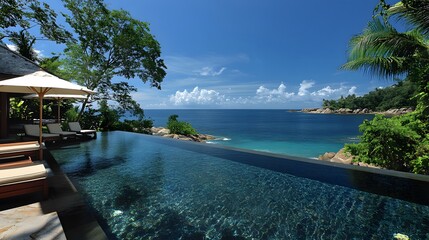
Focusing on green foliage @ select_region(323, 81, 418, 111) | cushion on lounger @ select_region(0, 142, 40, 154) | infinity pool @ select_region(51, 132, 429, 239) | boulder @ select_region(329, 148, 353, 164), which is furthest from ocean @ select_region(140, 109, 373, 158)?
green foliage @ select_region(323, 81, 418, 111)

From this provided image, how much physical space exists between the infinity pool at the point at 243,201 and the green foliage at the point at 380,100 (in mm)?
83072

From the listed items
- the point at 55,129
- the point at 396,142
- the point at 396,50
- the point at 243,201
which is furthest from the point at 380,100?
the point at 55,129

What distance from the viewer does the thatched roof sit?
7.21 metres

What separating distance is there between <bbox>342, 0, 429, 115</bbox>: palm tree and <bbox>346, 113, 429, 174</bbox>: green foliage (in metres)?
1.07

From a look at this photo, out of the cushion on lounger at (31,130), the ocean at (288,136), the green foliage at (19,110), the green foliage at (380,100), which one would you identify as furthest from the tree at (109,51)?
the green foliage at (380,100)

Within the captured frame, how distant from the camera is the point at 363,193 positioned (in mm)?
4527

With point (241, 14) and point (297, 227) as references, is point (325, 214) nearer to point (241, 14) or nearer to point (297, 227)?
point (297, 227)

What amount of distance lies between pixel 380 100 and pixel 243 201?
374ft

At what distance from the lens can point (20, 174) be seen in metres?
3.39

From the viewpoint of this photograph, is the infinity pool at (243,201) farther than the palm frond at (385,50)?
No

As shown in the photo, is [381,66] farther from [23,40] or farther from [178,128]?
[23,40]

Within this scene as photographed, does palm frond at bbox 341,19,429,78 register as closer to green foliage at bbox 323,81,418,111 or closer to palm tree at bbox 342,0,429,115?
palm tree at bbox 342,0,429,115

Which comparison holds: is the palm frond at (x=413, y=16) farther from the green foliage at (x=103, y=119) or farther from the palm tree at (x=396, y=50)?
the green foliage at (x=103, y=119)

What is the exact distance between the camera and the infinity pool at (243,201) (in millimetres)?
3221
